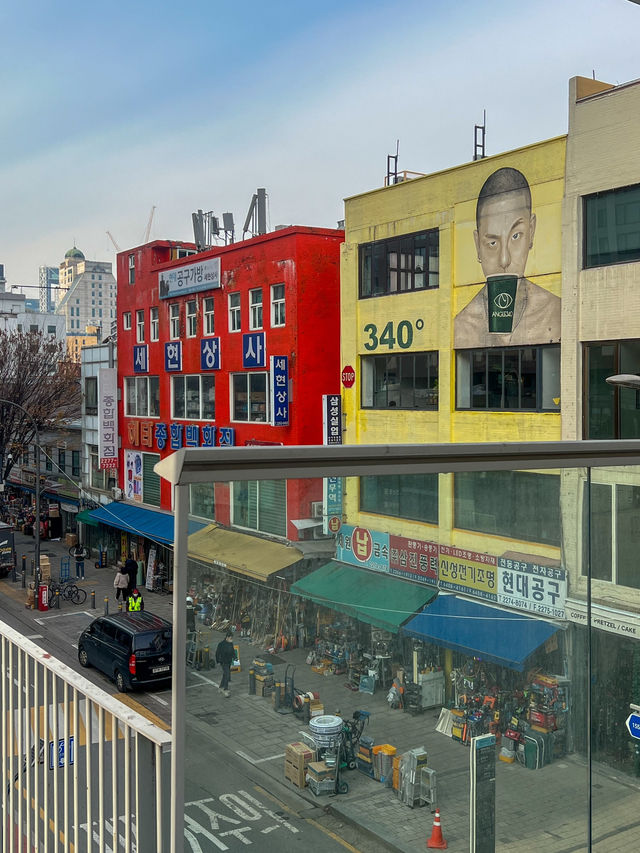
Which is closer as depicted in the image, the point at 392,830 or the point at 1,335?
the point at 392,830

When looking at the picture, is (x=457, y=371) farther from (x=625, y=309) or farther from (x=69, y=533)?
(x=69, y=533)

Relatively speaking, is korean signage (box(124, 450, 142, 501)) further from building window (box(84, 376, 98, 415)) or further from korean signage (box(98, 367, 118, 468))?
building window (box(84, 376, 98, 415))

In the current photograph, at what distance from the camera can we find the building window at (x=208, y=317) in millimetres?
32312

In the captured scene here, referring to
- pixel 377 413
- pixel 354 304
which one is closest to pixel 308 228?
pixel 354 304

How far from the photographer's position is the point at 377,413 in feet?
80.3

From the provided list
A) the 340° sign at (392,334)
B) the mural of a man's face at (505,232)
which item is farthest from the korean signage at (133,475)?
the mural of a man's face at (505,232)

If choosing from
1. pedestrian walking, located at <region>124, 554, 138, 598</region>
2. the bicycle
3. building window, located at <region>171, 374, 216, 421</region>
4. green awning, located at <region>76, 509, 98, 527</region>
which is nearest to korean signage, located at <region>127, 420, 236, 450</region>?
building window, located at <region>171, 374, 216, 421</region>

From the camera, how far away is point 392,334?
78.8ft

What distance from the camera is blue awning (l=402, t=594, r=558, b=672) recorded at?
8.08 feet

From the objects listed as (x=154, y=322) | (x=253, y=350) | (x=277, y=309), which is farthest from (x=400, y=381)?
(x=154, y=322)

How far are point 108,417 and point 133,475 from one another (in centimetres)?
305

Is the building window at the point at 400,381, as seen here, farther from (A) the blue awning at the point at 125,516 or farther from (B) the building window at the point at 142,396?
(B) the building window at the point at 142,396

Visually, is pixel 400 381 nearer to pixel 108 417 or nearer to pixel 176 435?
pixel 176 435

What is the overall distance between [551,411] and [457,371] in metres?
3.28
